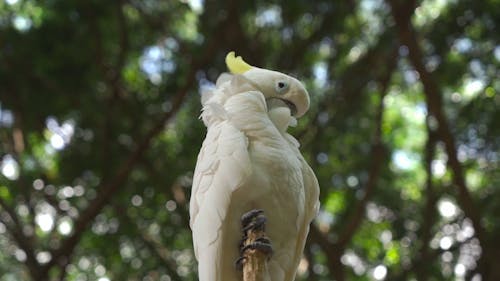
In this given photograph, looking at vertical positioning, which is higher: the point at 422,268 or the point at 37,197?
the point at 37,197

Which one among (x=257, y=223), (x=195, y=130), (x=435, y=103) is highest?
(x=257, y=223)

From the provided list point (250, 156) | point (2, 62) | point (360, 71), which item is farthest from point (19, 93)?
point (250, 156)

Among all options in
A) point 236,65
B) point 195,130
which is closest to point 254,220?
point 236,65

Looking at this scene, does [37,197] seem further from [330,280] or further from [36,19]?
[330,280]

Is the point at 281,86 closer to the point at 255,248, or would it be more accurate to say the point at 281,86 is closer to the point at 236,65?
the point at 236,65

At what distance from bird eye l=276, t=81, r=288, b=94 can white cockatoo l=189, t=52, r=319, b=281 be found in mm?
88

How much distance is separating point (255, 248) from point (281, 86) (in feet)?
2.33

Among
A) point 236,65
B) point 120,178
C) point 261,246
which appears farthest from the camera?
point 120,178

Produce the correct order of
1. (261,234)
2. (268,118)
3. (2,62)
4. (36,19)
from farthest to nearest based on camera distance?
1. (2,62)
2. (36,19)
3. (268,118)
4. (261,234)

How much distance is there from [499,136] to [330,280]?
5.75 feet

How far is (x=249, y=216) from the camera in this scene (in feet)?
7.84

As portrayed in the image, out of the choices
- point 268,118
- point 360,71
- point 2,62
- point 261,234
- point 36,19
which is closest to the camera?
point 261,234

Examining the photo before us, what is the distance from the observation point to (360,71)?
20.8 feet

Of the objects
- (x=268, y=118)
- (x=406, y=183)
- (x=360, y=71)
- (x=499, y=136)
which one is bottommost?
(x=406, y=183)
